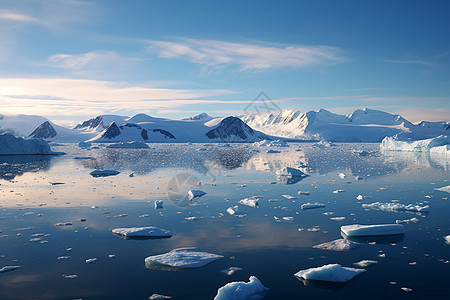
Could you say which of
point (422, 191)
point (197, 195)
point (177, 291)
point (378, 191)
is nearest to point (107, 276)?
point (177, 291)

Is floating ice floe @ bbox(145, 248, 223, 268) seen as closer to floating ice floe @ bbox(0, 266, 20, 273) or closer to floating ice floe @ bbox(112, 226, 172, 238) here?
floating ice floe @ bbox(112, 226, 172, 238)

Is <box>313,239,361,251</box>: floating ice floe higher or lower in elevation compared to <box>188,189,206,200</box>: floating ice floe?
higher

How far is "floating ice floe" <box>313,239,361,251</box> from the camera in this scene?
24.4ft

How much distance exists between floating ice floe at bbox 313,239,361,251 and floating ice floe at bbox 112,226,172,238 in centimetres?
352

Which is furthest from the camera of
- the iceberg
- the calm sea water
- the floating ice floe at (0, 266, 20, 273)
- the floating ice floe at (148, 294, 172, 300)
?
the iceberg

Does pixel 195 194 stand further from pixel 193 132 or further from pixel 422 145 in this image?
pixel 193 132

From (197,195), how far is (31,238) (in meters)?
6.55

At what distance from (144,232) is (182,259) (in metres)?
2.08

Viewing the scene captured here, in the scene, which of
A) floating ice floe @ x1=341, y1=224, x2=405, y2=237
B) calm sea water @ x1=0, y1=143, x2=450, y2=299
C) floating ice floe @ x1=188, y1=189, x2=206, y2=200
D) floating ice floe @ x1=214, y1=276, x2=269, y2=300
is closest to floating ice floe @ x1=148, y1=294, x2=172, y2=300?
calm sea water @ x1=0, y1=143, x2=450, y2=299

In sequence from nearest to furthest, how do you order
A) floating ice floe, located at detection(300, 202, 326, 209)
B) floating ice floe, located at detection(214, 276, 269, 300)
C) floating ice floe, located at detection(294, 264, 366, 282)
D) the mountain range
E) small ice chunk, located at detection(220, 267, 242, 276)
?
floating ice floe, located at detection(214, 276, 269, 300), floating ice floe, located at detection(294, 264, 366, 282), small ice chunk, located at detection(220, 267, 242, 276), floating ice floe, located at detection(300, 202, 326, 209), the mountain range

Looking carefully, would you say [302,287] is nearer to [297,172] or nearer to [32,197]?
[32,197]

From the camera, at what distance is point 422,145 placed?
51406mm

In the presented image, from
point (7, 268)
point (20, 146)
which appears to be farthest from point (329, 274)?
point (20, 146)

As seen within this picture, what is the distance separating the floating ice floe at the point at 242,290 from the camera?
5176mm
